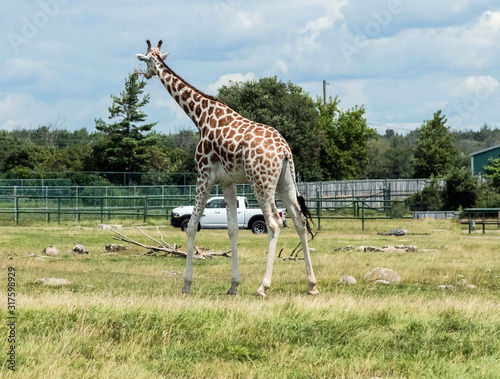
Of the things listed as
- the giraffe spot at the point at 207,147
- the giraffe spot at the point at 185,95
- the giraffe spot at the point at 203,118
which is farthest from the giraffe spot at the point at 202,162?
the giraffe spot at the point at 185,95

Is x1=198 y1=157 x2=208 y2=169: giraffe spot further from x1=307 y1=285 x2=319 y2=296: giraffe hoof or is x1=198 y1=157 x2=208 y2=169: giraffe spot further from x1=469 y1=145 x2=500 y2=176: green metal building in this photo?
x1=469 y1=145 x2=500 y2=176: green metal building

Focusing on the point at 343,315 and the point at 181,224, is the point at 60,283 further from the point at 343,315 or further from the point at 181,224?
the point at 181,224

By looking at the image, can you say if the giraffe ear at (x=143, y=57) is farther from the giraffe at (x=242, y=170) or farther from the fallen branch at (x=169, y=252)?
the fallen branch at (x=169, y=252)

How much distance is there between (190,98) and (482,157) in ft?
188

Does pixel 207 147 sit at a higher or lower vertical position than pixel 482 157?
lower

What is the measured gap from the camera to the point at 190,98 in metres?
11.8

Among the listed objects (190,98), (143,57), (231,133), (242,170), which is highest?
(143,57)

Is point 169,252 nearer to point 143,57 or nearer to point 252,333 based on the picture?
point 143,57

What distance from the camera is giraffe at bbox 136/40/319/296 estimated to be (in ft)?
34.7

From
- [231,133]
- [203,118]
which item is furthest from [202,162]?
[203,118]

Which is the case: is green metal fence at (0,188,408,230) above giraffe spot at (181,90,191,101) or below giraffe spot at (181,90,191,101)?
below

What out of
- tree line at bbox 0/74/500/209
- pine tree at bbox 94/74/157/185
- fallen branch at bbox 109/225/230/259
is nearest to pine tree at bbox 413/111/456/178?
tree line at bbox 0/74/500/209

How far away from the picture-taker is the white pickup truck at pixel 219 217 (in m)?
31.2

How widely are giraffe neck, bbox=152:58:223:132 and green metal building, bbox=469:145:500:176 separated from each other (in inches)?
2170
